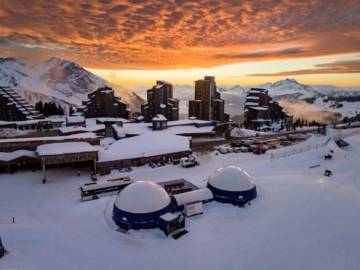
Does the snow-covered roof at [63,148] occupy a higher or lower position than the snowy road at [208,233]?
higher

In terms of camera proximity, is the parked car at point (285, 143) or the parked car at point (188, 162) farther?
the parked car at point (285, 143)

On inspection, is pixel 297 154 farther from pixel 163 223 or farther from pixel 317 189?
pixel 163 223

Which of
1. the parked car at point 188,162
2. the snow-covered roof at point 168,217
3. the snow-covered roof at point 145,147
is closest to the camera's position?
the snow-covered roof at point 168,217

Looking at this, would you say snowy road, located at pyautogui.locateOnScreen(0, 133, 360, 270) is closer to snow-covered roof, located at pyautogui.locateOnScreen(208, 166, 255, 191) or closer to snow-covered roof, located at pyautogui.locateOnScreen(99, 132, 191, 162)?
snow-covered roof, located at pyautogui.locateOnScreen(208, 166, 255, 191)

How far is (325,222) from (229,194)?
394 inches

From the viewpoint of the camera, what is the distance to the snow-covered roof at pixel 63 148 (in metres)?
42.9

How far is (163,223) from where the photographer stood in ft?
88.6

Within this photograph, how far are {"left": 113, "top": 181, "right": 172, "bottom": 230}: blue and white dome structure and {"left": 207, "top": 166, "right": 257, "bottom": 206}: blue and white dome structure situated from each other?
6.55 meters

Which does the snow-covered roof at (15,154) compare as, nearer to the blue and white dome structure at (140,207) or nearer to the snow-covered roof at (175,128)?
the snow-covered roof at (175,128)

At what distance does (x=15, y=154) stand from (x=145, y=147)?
2129 cm

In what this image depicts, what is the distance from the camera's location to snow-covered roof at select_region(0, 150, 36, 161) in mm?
44466

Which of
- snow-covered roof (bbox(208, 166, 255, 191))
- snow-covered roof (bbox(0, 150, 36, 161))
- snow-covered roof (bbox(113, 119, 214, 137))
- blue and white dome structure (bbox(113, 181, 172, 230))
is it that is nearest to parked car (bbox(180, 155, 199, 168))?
snow-covered roof (bbox(208, 166, 255, 191))

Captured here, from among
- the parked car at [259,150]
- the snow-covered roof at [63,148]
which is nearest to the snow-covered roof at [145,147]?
the snow-covered roof at [63,148]

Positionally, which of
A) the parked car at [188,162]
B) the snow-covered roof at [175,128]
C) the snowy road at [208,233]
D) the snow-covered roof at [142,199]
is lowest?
the snowy road at [208,233]
